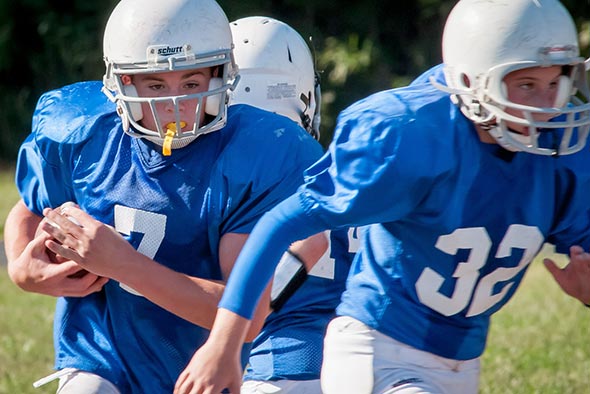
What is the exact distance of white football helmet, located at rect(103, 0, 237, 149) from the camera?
12.4 feet

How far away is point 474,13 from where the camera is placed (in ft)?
11.4

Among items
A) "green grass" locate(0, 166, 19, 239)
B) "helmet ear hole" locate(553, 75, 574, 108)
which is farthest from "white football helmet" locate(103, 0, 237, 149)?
"green grass" locate(0, 166, 19, 239)

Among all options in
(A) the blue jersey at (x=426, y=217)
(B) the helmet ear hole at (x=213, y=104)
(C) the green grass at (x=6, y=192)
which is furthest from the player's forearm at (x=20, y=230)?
(C) the green grass at (x=6, y=192)

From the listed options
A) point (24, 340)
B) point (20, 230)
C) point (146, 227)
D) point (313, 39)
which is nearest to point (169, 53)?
point (146, 227)

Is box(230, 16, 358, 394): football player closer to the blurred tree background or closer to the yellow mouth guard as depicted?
the yellow mouth guard

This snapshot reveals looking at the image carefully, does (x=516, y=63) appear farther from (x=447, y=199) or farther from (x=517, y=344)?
(x=517, y=344)

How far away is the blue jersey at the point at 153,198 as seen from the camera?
3.76 metres

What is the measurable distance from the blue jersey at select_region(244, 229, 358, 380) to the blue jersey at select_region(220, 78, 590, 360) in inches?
28.0

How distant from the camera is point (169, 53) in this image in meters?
3.80

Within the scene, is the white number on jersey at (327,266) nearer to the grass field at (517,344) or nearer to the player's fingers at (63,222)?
the player's fingers at (63,222)

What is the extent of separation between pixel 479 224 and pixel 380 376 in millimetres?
502

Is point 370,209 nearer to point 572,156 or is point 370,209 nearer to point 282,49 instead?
point 572,156

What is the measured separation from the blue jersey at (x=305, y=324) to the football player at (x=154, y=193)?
0.39 metres

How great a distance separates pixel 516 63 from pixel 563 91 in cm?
16
